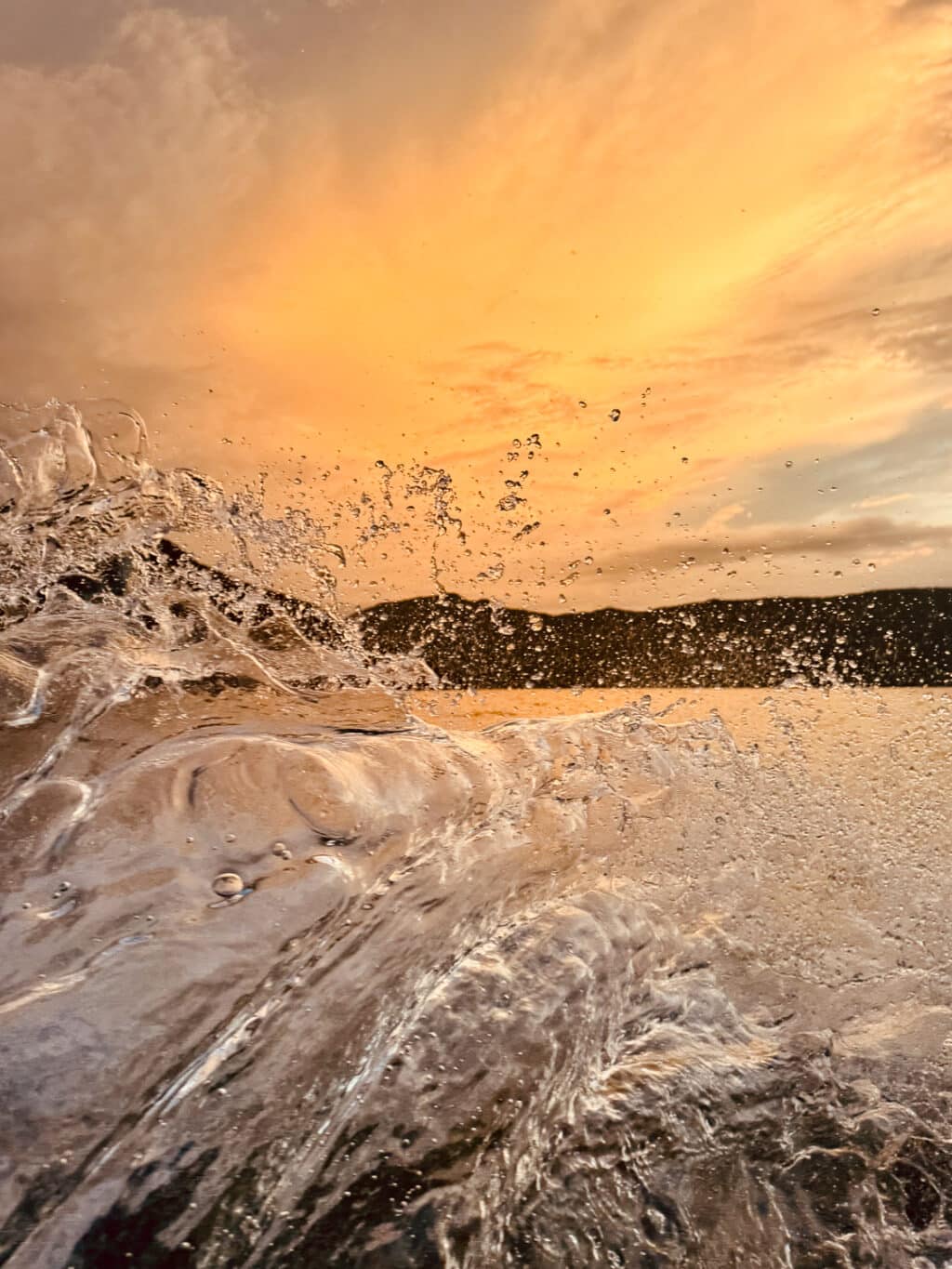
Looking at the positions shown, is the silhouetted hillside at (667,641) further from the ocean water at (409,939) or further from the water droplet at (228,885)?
the water droplet at (228,885)

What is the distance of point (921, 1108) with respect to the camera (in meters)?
1.00

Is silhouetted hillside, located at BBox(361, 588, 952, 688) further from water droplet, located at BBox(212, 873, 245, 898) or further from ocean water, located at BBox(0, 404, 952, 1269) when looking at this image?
water droplet, located at BBox(212, 873, 245, 898)

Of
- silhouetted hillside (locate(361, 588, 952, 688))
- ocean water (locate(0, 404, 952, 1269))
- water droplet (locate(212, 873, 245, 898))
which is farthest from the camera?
silhouetted hillside (locate(361, 588, 952, 688))

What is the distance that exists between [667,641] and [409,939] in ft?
1.67

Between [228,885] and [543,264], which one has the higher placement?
[543,264]

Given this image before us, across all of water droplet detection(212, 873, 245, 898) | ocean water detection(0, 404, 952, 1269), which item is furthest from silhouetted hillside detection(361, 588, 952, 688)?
water droplet detection(212, 873, 245, 898)

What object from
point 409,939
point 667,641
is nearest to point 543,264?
point 667,641

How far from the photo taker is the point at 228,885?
98 cm

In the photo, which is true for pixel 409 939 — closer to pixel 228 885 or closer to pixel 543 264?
pixel 228 885

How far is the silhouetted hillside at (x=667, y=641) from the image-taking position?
113 cm

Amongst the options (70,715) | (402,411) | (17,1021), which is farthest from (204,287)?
(17,1021)

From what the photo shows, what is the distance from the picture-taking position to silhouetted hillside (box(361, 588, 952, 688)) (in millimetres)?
1129

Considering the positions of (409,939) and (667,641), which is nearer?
(409,939)

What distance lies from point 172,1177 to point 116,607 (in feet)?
2.02
